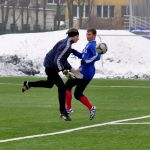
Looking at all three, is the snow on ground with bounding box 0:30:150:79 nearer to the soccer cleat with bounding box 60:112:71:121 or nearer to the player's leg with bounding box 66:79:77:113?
the player's leg with bounding box 66:79:77:113

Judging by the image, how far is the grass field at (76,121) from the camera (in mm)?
14445

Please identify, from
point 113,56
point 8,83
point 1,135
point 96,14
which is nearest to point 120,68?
point 113,56

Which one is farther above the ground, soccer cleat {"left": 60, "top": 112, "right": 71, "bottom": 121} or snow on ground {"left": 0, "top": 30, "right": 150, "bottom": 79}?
soccer cleat {"left": 60, "top": 112, "right": 71, "bottom": 121}

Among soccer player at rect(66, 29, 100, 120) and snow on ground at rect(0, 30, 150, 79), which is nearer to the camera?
soccer player at rect(66, 29, 100, 120)

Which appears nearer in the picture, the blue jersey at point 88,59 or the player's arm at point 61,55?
the player's arm at point 61,55

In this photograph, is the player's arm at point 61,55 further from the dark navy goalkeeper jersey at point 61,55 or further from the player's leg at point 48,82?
the player's leg at point 48,82

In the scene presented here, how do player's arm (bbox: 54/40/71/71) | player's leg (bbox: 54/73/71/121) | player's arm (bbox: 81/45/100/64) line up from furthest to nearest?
player's arm (bbox: 81/45/100/64) → player's leg (bbox: 54/73/71/121) → player's arm (bbox: 54/40/71/71)

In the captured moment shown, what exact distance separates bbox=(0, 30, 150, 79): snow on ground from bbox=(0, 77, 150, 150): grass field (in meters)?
17.1

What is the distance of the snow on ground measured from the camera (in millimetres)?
47688

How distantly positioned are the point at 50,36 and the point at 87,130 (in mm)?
42911

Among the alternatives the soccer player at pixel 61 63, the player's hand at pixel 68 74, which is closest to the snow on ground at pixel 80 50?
the player's hand at pixel 68 74

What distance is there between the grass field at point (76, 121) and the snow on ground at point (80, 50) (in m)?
17.1

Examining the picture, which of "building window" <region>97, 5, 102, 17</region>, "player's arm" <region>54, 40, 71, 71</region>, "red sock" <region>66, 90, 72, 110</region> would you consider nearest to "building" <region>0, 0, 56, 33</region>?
"building window" <region>97, 5, 102, 17</region>

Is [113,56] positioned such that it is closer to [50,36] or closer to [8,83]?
[50,36]
